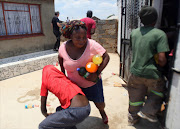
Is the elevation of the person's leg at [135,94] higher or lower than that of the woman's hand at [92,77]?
lower

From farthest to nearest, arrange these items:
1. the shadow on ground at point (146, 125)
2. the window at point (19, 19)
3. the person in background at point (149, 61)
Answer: the window at point (19, 19) < the shadow on ground at point (146, 125) < the person in background at point (149, 61)

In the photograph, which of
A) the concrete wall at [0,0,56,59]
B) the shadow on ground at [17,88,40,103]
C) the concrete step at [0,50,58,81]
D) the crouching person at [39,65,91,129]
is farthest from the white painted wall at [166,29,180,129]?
the concrete wall at [0,0,56,59]

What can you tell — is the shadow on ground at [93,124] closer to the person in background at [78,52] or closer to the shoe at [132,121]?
the shoe at [132,121]

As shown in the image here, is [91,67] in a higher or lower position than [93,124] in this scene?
higher

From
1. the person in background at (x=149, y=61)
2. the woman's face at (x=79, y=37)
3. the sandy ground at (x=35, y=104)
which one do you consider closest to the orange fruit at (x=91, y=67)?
the woman's face at (x=79, y=37)

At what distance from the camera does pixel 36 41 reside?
6.99 m

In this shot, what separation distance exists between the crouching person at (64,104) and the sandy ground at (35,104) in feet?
3.29

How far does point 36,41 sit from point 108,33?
3.67 m

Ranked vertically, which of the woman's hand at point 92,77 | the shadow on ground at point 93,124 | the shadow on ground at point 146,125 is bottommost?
the shadow on ground at point 93,124

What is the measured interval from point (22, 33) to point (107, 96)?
5.05m

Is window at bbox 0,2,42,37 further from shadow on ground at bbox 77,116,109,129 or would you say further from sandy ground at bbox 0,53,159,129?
shadow on ground at bbox 77,116,109,129

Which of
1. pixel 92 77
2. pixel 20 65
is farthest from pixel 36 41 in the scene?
pixel 92 77

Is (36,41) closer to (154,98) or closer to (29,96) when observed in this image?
(29,96)

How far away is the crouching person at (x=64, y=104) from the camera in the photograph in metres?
1.60
